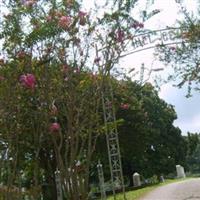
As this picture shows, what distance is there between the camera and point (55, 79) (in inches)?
333

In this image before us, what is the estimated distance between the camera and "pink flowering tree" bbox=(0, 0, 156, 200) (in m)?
8.07

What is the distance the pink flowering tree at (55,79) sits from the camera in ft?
26.5

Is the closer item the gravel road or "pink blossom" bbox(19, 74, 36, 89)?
"pink blossom" bbox(19, 74, 36, 89)

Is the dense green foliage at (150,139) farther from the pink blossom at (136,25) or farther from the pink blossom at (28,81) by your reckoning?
the pink blossom at (28,81)

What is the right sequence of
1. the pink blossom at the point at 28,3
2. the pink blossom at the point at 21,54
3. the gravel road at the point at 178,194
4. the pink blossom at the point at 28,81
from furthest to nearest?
the gravel road at the point at 178,194 < the pink blossom at the point at 28,3 < the pink blossom at the point at 21,54 < the pink blossom at the point at 28,81

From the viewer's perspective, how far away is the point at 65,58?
860 centimetres

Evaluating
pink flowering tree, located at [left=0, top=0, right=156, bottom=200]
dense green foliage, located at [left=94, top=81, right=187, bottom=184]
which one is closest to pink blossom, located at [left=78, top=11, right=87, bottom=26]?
pink flowering tree, located at [left=0, top=0, right=156, bottom=200]

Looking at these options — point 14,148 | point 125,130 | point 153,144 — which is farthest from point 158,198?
point 153,144

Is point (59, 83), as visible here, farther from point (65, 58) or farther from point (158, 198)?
point (158, 198)

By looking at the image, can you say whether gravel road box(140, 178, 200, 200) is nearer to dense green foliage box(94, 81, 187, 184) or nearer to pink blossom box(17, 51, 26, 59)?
pink blossom box(17, 51, 26, 59)

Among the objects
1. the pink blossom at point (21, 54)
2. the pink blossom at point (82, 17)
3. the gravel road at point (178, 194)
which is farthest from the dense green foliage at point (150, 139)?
the pink blossom at point (21, 54)

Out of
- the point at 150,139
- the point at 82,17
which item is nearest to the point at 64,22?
the point at 82,17

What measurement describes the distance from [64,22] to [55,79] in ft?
3.02

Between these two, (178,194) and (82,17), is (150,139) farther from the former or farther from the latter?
(82,17)
